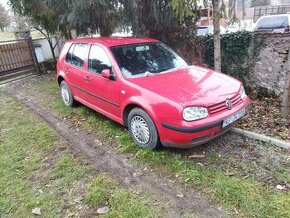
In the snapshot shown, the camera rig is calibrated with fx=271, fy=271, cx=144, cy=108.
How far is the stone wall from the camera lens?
18.0 ft

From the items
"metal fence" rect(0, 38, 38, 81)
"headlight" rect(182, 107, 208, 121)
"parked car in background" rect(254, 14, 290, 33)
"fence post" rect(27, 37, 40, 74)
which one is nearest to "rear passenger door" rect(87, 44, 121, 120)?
"headlight" rect(182, 107, 208, 121)

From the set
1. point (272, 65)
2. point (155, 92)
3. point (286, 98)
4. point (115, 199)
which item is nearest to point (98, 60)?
point (155, 92)

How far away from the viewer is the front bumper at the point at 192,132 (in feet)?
10.9

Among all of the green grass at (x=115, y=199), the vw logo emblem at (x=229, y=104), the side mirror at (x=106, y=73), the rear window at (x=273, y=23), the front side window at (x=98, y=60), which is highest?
the front side window at (x=98, y=60)

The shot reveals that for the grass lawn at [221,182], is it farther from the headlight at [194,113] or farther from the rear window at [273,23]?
the rear window at [273,23]

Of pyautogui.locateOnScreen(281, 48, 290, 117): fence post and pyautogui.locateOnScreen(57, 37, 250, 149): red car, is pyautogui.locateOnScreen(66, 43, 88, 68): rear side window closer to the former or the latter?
pyautogui.locateOnScreen(57, 37, 250, 149): red car

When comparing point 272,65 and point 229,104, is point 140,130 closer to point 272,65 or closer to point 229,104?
point 229,104

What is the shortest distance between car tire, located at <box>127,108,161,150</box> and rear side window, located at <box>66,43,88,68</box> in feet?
5.81

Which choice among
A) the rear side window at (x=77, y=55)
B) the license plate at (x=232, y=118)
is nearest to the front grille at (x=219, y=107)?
the license plate at (x=232, y=118)

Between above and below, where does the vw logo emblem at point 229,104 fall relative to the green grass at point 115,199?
above

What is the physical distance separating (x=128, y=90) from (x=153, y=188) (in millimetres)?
1454

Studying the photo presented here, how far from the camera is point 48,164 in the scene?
386cm

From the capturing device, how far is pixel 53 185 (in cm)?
338

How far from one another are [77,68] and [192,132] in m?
2.92
